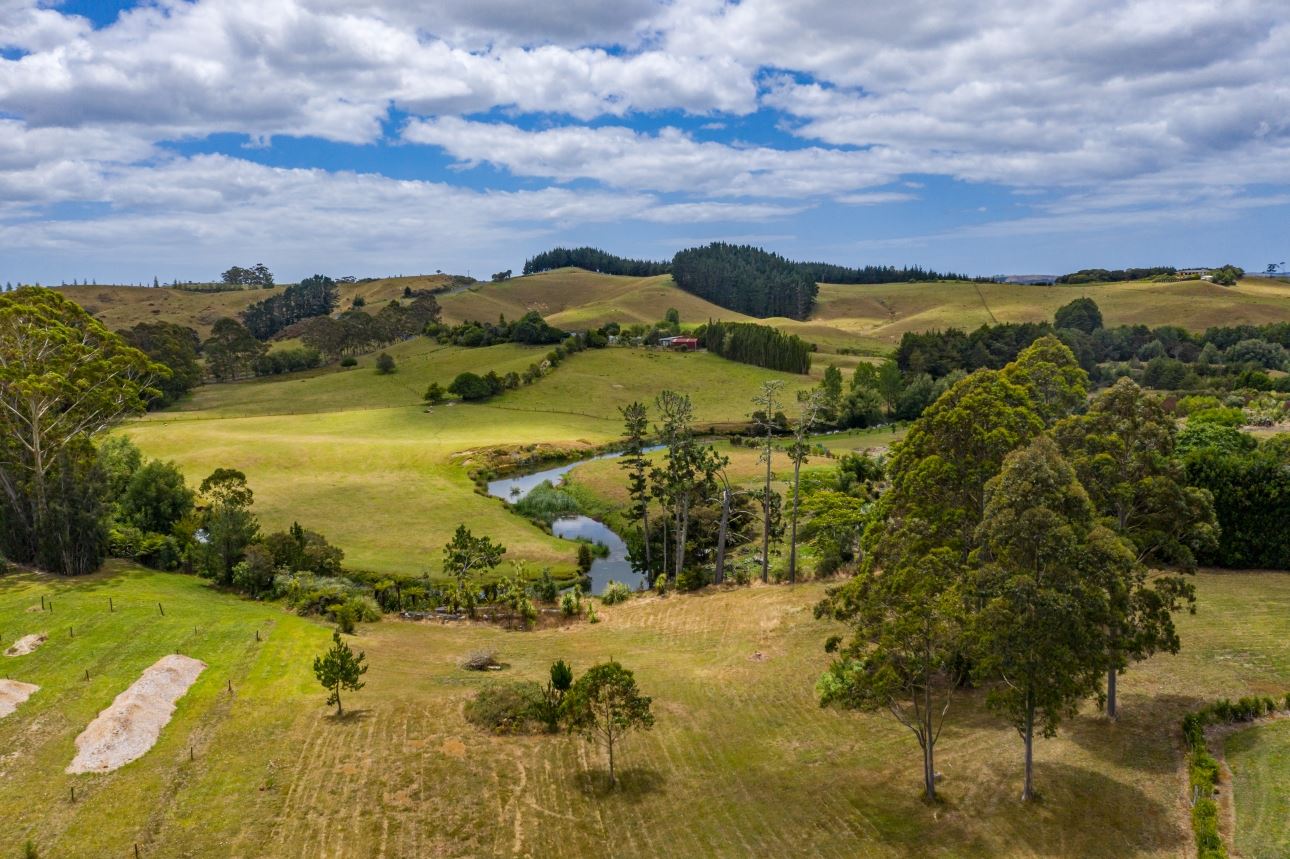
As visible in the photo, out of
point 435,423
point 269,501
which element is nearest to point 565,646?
point 269,501

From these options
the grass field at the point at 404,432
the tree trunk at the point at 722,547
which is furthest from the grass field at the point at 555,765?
the grass field at the point at 404,432

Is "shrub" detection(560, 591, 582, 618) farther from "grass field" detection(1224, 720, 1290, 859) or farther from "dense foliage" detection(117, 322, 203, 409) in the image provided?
"dense foliage" detection(117, 322, 203, 409)

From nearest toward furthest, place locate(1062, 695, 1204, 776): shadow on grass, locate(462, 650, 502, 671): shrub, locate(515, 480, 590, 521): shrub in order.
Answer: locate(1062, 695, 1204, 776): shadow on grass → locate(462, 650, 502, 671): shrub → locate(515, 480, 590, 521): shrub

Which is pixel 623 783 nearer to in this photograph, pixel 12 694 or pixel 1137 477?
pixel 1137 477

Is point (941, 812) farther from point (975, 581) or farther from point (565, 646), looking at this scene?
point (565, 646)

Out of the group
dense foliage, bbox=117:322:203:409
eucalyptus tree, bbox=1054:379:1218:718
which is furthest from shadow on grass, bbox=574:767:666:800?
dense foliage, bbox=117:322:203:409

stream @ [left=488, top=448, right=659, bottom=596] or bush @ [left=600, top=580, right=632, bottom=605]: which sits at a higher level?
bush @ [left=600, top=580, right=632, bottom=605]

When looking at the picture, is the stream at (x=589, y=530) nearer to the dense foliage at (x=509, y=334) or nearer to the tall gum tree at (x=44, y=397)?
the tall gum tree at (x=44, y=397)
